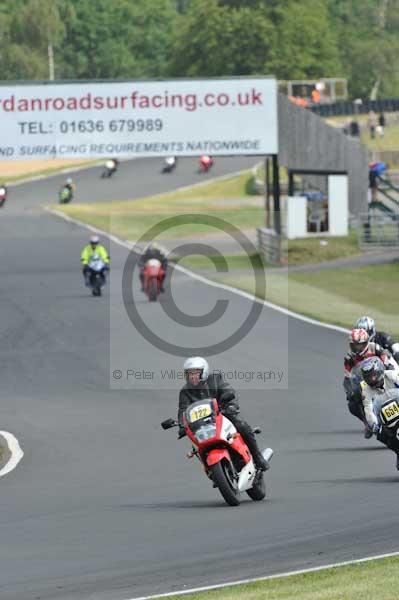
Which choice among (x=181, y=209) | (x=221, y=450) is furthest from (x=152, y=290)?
(x=181, y=209)

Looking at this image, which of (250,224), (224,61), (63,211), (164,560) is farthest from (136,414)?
(224,61)

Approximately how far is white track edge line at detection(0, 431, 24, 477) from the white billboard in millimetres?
25835

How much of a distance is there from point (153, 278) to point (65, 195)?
4090 centimetres

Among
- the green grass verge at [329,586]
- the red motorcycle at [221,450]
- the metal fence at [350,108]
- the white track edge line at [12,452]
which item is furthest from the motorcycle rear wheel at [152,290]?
the metal fence at [350,108]

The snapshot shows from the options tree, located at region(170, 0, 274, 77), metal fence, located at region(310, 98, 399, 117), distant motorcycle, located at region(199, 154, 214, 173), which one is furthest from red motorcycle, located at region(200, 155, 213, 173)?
tree, located at region(170, 0, 274, 77)

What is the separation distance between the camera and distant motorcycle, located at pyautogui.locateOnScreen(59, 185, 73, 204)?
7725 cm

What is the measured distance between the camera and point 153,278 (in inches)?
1464

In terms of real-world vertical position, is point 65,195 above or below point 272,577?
below

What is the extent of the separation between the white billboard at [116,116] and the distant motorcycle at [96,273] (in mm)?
6818

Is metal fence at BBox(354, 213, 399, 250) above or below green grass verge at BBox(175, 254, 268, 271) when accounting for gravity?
above

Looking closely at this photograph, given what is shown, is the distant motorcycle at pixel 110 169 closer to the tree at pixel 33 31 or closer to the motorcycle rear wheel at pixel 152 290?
the tree at pixel 33 31

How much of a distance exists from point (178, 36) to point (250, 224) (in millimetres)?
57659

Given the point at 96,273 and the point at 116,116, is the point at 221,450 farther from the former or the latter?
the point at 116,116

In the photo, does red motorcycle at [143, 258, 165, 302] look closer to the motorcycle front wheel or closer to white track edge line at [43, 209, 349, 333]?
white track edge line at [43, 209, 349, 333]
